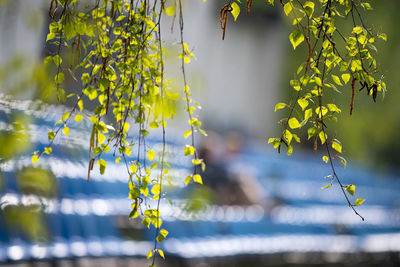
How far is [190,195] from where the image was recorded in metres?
3.29

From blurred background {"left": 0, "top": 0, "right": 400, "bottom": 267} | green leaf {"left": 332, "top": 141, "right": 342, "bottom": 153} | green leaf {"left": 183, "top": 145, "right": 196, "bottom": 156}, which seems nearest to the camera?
green leaf {"left": 332, "top": 141, "right": 342, "bottom": 153}

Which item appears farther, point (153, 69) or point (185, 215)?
point (185, 215)

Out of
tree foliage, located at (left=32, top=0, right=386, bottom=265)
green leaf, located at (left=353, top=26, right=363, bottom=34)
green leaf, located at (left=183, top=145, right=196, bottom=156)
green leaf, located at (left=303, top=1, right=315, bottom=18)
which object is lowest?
green leaf, located at (left=183, top=145, right=196, bottom=156)

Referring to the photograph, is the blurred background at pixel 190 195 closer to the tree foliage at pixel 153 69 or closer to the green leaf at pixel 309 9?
the tree foliage at pixel 153 69

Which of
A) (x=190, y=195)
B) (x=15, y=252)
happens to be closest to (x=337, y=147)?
(x=15, y=252)

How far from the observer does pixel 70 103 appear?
3650 millimetres

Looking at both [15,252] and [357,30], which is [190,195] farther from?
[357,30]

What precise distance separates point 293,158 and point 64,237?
11.3 ft

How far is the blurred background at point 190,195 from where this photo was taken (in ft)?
6.26

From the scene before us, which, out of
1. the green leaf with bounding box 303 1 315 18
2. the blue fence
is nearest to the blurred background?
the blue fence

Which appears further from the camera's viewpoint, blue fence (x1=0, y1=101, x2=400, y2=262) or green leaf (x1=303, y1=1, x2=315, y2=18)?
blue fence (x1=0, y1=101, x2=400, y2=262)

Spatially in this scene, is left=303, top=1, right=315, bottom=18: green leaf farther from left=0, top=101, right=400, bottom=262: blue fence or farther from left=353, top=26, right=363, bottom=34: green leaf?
left=0, top=101, right=400, bottom=262: blue fence

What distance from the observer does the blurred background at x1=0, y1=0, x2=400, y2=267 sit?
191 cm

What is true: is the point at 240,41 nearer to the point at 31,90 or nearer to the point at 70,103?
the point at 70,103
